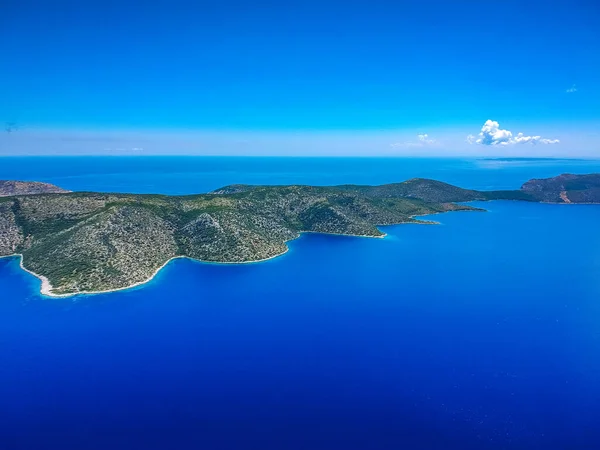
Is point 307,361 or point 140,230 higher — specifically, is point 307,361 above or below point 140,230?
below

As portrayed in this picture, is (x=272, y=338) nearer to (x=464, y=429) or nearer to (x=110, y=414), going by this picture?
(x=110, y=414)

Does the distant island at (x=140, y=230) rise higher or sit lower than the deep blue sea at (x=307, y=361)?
higher

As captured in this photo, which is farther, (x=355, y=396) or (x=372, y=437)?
(x=355, y=396)

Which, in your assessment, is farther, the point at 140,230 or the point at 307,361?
the point at 140,230

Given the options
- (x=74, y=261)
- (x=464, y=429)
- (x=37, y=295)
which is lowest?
(x=464, y=429)

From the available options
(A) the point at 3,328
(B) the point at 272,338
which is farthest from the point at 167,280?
(B) the point at 272,338
